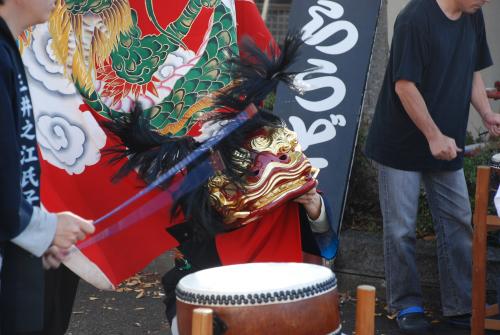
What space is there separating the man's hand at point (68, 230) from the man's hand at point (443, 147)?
2.08 meters

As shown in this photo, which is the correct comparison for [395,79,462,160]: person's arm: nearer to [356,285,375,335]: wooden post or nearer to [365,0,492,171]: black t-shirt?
[365,0,492,171]: black t-shirt

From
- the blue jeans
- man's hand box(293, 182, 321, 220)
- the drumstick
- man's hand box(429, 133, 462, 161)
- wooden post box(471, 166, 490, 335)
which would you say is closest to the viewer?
the drumstick

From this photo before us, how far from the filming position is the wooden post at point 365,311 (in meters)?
2.52

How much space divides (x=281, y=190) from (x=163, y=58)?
0.86 m

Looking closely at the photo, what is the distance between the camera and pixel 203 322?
221cm

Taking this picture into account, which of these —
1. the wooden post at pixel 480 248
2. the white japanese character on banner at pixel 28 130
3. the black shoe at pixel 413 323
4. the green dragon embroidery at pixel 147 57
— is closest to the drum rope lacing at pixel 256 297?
the white japanese character on banner at pixel 28 130

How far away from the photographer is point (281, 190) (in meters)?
2.79

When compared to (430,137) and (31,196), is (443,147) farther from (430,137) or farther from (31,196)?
(31,196)

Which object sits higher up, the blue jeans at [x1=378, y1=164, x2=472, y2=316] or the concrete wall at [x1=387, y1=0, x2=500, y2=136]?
the concrete wall at [x1=387, y1=0, x2=500, y2=136]

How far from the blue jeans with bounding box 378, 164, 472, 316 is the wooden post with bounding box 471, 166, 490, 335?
429mm

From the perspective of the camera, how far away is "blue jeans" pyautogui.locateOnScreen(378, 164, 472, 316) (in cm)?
425

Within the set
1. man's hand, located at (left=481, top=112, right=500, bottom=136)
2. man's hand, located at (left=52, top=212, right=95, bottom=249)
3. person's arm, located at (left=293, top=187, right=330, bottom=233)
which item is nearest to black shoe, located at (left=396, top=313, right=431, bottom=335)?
man's hand, located at (left=481, top=112, right=500, bottom=136)

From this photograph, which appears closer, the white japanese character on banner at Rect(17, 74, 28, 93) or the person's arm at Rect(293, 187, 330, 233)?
the white japanese character on banner at Rect(17, 74, 28, 93)

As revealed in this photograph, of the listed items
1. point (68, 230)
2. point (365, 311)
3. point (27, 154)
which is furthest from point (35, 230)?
point (365, 311)
